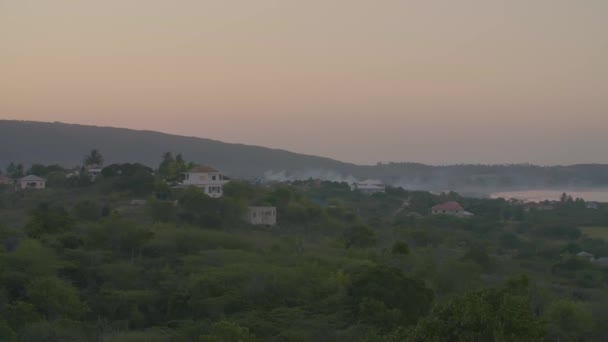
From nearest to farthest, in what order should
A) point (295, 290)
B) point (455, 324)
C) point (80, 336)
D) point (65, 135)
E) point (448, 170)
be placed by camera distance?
point (455, 324) < point (80, 336) < point (295, 290) < point (65, 135) < point (448, 170)

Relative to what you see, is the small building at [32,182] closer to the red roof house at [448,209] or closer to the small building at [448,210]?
the small building at [448,210]

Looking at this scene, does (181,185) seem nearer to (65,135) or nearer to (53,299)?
(53,299)

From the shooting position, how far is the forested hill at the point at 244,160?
135 metres

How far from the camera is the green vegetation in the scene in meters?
20.1

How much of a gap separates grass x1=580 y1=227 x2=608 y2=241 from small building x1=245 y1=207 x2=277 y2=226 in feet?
76.3

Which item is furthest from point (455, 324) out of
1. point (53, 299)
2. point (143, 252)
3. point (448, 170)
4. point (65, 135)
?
point (448, 170)

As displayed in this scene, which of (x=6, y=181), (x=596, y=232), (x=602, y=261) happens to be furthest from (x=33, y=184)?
(x=596, y=232)

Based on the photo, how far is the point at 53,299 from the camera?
23.5m

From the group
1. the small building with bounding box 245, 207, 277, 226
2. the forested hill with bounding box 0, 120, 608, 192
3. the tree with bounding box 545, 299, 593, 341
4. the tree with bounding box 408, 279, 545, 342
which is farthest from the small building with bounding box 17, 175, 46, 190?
the forested hill with bounding box 0, 120, 608, 192

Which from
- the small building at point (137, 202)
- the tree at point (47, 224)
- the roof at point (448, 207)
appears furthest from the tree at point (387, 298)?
the roof at point (448, 207)

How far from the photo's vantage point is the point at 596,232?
6203 cm

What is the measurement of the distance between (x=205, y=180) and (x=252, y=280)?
2255cm

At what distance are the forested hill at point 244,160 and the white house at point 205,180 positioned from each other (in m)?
78.0

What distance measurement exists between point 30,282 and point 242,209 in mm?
15966
